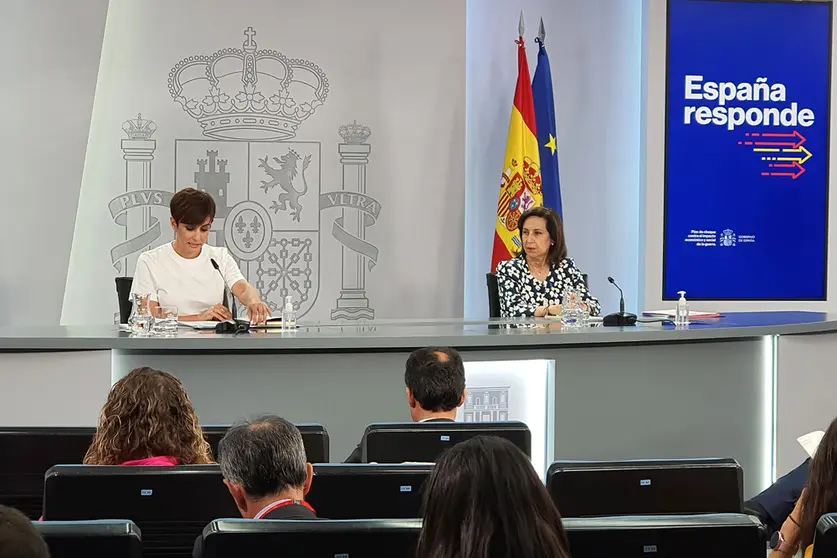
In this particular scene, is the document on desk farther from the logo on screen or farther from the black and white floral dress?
the logo on screen

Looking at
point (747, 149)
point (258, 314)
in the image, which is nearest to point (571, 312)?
point (258, 314)

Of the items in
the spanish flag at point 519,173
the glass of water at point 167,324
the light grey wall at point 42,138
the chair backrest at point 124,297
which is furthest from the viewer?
the spanish flag at point 519,173

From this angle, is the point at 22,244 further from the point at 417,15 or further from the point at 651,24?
the point at 651,24

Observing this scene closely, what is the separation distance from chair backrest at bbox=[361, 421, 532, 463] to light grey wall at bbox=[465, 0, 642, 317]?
4.27 m

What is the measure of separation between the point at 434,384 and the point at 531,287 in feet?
7.31

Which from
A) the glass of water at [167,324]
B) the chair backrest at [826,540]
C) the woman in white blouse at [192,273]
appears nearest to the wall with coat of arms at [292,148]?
the woman in white blouse at [192,273]

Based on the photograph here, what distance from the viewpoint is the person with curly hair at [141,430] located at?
2.20m

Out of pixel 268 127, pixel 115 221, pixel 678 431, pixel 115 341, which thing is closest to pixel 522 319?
pixel 678 431

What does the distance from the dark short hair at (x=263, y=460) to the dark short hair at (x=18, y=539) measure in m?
0.80

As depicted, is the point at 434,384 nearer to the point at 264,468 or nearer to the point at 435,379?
the point at 435,379

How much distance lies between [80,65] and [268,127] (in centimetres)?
120

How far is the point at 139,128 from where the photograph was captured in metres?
6.18

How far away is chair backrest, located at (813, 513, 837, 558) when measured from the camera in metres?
1.54

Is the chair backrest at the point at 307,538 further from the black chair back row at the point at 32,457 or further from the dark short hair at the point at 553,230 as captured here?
the dark short hair at the point at 553,230
